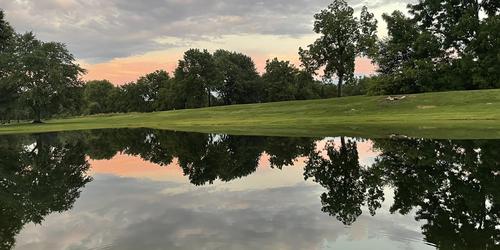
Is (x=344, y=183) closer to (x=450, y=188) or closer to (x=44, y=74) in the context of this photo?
(x=450, y=188)

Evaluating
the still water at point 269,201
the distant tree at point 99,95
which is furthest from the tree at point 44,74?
the distant tree at point 99,95

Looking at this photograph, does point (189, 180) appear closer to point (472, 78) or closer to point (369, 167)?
point (369, 167)

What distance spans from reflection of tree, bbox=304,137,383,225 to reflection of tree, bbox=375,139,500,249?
645mm

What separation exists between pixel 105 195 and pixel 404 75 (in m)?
54.0

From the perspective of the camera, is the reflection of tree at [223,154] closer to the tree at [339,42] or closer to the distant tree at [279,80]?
the tree at [339,42]

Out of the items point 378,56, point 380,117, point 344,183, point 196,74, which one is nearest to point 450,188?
point 344,183

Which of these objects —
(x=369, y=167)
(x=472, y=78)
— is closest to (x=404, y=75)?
(x=472, y=78)

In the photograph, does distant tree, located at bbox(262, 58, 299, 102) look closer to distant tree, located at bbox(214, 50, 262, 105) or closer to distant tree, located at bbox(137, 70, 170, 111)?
distant tree, located at bbox(214, 50, 262, 105)

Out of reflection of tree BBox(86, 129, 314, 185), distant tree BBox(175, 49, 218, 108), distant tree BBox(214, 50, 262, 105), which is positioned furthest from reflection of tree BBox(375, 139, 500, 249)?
distant tree BBox(214, 50, 262, 105)

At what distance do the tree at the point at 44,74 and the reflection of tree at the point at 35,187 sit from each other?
57.9 metres

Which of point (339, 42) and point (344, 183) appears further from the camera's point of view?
point (339, 42)

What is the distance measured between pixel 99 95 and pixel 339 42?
14030cm

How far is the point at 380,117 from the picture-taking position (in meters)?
39.5

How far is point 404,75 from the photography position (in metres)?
59.7
